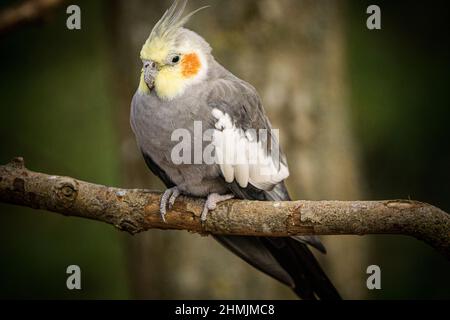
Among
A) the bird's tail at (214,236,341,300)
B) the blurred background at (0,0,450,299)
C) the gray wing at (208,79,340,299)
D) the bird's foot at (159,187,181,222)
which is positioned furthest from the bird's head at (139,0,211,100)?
the blurred background at (0,0,450,299)

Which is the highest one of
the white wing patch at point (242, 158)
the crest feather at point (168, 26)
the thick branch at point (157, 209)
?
the crest feather at point (168, 26)

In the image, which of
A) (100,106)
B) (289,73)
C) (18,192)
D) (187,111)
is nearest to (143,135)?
(187,111)

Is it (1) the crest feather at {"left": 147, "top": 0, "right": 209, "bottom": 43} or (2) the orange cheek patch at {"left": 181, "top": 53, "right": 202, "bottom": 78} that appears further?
(2) the orange cheek patch at {"left": 181, "top": 53, "right": 202, "bottom": 78}

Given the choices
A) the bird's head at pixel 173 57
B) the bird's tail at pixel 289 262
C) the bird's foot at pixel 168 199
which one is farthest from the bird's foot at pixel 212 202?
the bird's head at pixel 173 57

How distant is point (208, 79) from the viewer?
190cm

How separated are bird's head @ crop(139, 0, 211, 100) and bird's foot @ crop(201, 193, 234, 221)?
39 cm

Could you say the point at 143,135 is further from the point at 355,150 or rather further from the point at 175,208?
the point at 355,150

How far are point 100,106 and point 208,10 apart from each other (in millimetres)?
1249

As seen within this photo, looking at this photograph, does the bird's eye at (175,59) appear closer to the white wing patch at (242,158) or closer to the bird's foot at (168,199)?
the white wing patch at (242,158)

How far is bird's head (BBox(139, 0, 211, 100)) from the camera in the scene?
166cm

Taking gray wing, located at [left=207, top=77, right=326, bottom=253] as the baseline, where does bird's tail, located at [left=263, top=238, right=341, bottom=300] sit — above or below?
below

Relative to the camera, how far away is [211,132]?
1892 millimetres

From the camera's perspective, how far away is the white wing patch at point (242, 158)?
1.90 meters

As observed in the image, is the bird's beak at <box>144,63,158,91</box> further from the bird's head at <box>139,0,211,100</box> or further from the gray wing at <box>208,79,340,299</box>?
the gray wing at <box>208,79,340,299</box>
